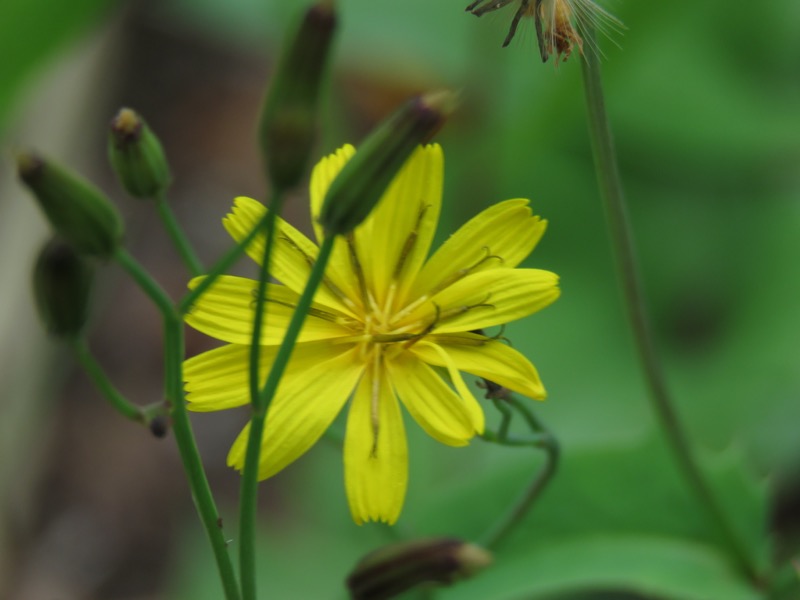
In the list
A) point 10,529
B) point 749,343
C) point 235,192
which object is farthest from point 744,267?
point 10,529

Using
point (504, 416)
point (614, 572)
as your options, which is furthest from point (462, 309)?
point (614, 572)

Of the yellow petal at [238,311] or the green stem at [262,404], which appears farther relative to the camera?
the yellow petal at [238,311]

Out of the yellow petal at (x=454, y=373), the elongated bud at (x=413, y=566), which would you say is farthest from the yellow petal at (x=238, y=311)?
the elongated bud at (x=413, y=566)

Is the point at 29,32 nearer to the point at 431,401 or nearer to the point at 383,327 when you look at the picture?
the point at 383,327

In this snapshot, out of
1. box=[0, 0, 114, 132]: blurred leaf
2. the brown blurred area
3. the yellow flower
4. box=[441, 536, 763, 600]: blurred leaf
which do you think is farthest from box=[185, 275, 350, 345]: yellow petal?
box=[0, 0, 114, 132]: blurred leaf

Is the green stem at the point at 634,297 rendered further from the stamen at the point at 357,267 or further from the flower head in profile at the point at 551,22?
the stamen at the point at 357,267

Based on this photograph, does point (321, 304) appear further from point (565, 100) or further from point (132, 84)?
point (132, 84)
